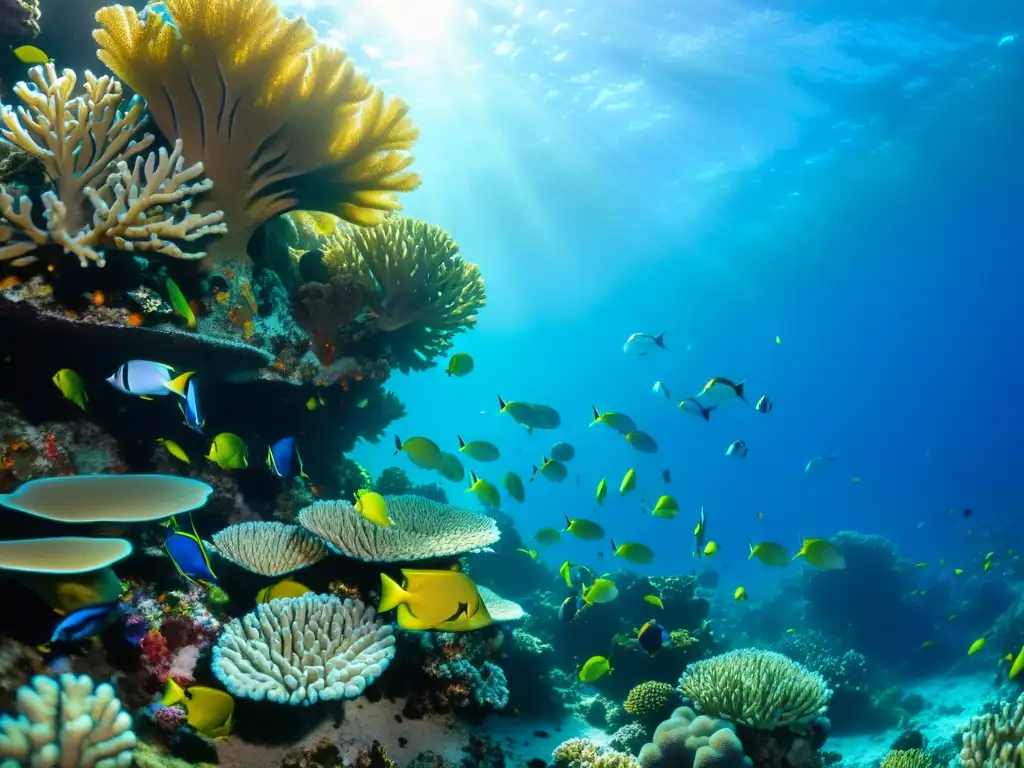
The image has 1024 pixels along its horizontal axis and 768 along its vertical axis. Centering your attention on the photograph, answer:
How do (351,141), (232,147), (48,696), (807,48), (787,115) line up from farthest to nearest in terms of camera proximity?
(787,115)
(807,48)
(351,141)
(232,147)
(48,696)

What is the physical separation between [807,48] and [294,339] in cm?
2915

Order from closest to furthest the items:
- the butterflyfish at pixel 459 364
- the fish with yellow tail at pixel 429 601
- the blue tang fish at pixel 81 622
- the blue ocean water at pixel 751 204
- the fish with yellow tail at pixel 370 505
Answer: the blue tang fish at pixel 81 622 → the fish with yellow tail at pixel 429 601 → the fish with yellow tail at pixel 370 505 → the butterflyfish at pixel 459 364 → the blue ocean water at pixel 751 204

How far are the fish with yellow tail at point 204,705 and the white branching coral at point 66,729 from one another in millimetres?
580

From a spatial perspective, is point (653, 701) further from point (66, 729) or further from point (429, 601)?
point (66, 729)

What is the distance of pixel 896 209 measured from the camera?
39.4m

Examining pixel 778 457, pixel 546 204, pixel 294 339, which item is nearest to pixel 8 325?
pixel 294 339

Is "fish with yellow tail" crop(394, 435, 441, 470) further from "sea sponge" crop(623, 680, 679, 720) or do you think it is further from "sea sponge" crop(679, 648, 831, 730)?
"sea sponge" crop(623, 680, 679, 720)

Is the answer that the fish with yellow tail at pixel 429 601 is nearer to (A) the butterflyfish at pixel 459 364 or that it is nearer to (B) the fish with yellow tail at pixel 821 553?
(A) the butterflyfish at pixel 459 364

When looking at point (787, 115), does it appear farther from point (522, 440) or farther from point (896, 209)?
point (522, 440)

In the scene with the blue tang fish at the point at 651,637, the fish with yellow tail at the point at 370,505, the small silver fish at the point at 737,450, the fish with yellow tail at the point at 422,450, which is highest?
the small silver fish at the point at 737,450

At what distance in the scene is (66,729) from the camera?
210cm

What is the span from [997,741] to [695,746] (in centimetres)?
234

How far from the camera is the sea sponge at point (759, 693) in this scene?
5.01 meters

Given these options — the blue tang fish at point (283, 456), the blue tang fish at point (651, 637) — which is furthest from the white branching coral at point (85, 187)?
the blue tang fish at point (651, 637)
